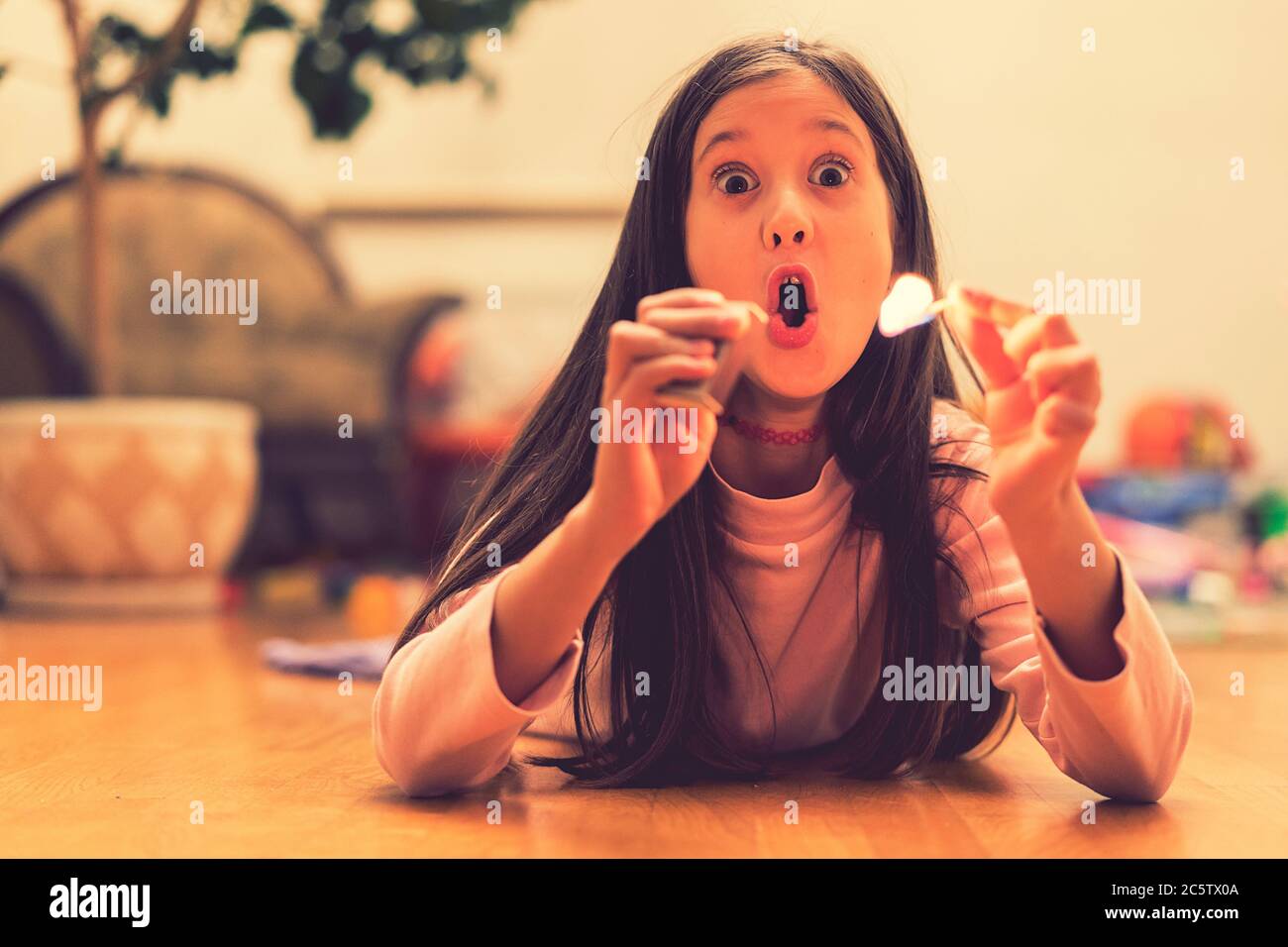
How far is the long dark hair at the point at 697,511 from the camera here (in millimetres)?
907

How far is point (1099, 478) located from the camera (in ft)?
10.3

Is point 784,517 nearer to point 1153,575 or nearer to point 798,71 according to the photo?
point 798,71

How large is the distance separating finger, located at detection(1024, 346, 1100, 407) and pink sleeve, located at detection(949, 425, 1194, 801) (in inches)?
4.4

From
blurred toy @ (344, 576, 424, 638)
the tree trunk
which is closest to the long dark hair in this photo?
blurred toy @ (344, 576, 424, 638)

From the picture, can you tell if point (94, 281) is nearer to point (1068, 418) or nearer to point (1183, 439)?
point (1068, 418)

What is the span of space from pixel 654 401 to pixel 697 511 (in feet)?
0.74

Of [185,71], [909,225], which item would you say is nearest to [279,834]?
[909,225]

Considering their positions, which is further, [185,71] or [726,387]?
[185,71]

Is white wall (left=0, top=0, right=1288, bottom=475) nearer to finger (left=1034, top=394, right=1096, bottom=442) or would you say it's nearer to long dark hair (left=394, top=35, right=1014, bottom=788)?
long dark hair (left=394, top=35, right=1014, bottom=788)

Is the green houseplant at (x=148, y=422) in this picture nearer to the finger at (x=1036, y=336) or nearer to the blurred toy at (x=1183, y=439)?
the finger at (x=1036, y=336)

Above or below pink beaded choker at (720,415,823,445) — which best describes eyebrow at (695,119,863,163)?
above

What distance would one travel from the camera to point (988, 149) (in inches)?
155

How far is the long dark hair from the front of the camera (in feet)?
2.98
